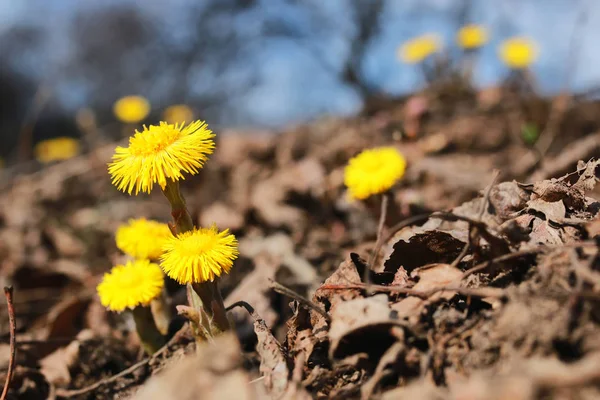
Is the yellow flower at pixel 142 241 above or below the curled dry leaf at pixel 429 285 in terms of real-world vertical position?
above

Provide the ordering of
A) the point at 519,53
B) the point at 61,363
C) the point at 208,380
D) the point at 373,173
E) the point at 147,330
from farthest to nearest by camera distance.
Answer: the point at 519,53 → the point at 373,173 → the point at 61,363 → the point at 147,330 → the point at 208,380

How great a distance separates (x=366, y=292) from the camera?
4.23 feet

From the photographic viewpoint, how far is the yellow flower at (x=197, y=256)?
4.21ft

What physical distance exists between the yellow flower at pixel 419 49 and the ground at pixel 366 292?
2.06 metres

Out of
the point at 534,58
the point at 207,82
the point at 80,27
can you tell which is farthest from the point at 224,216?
the point at 80,27

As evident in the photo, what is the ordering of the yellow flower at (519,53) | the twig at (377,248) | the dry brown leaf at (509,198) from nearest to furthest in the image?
the twig at (377,248)
the dry brown leaf at (509,198)
the yellow flower at (519,53)

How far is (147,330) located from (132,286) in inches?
7.2

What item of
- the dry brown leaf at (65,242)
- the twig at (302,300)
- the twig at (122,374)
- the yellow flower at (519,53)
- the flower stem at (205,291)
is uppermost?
the yellow flower at (519,53)

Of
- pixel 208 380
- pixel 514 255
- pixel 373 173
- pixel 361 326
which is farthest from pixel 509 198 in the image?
→ pixel 208 380

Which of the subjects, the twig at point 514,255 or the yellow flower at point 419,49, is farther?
the yellow flower at point 419,49

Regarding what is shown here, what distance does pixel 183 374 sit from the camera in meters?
0.87

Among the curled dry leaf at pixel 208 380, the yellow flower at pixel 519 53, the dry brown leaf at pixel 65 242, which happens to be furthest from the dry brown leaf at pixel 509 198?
the yellow flower at pixel 519 53

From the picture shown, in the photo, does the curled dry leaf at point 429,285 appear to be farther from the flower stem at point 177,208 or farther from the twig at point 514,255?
the flower stem at point 177,208

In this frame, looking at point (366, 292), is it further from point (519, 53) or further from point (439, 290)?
point (519, 53)
